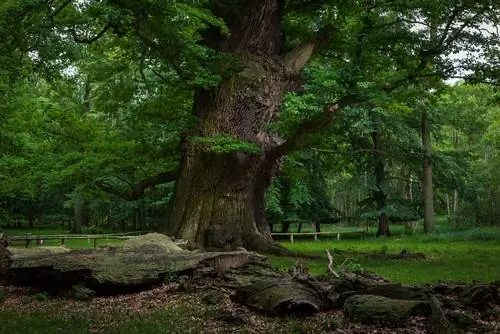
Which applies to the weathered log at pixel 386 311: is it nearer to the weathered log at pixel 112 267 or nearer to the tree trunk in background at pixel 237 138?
the weathered log at pixel 112 267

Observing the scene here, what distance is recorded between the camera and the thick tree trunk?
15.4m

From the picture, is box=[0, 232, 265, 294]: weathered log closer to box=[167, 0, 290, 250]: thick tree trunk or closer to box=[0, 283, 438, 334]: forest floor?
box=[0, 283, 438, 334]: forest floor

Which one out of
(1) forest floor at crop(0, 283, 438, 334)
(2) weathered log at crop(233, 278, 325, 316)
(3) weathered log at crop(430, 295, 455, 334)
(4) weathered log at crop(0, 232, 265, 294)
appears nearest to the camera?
(3) weathered log at crop(430, 295, 455, 334)

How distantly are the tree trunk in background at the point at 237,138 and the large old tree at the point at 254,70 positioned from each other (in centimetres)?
3

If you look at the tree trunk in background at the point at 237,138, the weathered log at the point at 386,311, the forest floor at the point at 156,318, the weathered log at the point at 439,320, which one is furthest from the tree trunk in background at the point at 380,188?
the weathered log at the point at 439,320

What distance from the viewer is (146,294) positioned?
940 centimetres

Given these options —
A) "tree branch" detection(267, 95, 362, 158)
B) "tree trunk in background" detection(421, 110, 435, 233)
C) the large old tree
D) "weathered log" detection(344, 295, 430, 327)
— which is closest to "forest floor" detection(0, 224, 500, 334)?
"weathered log" detection(344, 295, 430, 327)

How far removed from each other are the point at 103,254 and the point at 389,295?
5.77 m

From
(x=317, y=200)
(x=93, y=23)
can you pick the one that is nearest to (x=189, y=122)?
(x=93, y=23)

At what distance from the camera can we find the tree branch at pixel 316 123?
14227mm

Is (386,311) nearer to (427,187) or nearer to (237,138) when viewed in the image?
(237,138)

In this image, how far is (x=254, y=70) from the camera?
16.2m

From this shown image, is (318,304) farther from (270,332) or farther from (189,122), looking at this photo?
(189,122)

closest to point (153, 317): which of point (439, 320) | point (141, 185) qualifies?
point (439, 320)
